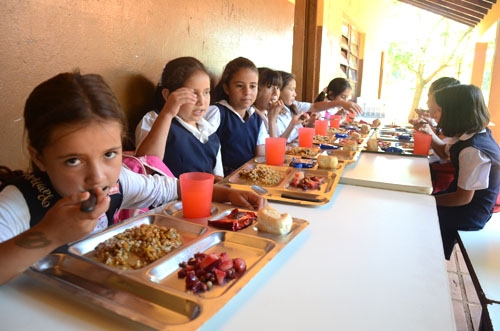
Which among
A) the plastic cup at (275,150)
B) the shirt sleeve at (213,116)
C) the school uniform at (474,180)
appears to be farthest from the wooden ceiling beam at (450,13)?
the plastic cup at (275,150)

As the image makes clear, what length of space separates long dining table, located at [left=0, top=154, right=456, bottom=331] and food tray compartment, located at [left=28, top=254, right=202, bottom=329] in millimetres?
18

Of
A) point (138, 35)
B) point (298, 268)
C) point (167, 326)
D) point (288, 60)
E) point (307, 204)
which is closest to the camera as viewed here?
point (167, 326)

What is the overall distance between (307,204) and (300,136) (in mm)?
965

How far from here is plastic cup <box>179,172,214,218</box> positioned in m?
0.99

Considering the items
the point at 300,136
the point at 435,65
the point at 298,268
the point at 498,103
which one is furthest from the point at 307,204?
the point at 435,65

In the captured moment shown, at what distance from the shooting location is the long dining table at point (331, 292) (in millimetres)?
571

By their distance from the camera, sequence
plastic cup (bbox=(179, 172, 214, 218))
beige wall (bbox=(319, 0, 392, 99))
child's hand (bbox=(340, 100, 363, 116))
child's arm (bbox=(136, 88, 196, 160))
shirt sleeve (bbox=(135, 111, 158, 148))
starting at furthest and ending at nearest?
1. beige wall (bbox=(319, 0, 392, 99))
2. child's hand (bbox=(340, 100, 363, 116))
3. shirt sleeve (bbox=(135, 111, 158, 148))
4. child's arm (bbox=(136, 88, 196, 160))
5. plastic cup (bbox=(179, 172, 214, 218))

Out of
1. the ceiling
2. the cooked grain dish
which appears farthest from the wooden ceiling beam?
the cooked grain dish

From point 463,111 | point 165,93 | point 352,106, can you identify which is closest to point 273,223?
point 165,93

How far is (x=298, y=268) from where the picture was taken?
75cm

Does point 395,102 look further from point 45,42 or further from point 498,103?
point 45,42

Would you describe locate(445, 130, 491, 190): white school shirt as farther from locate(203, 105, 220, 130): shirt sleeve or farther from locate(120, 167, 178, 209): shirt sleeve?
locate(120, 167, 178, 209): shirt sleeve

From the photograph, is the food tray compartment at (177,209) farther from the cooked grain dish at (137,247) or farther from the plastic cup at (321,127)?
the plastic cup at (321,127)

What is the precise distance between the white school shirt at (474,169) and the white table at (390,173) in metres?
0.18
